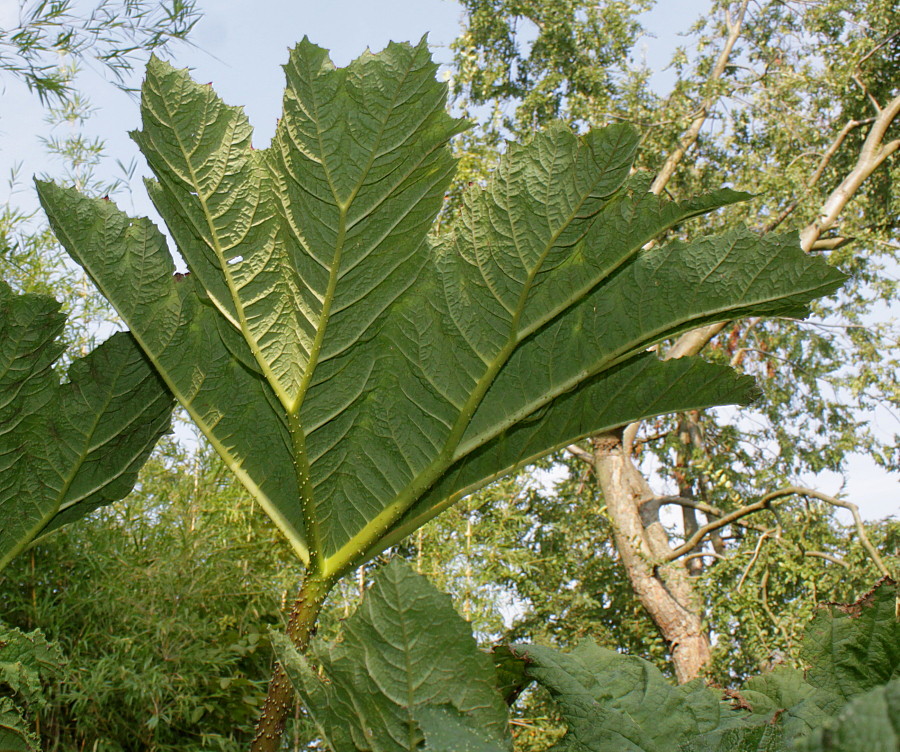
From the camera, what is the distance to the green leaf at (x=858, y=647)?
0.70 m

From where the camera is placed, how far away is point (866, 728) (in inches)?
13.2

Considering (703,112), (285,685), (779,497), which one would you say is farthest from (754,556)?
(285,685)

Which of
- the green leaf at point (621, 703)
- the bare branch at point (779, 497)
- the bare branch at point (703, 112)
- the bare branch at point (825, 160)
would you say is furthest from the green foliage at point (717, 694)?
the bare branch at point (703, 112)

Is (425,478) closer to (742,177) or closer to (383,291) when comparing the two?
(383,291)

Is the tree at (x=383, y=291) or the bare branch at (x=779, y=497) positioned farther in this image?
the bare branch at (x=779, y=497)

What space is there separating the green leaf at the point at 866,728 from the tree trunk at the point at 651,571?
17.3 ft

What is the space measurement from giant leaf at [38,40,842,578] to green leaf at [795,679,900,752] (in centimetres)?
57

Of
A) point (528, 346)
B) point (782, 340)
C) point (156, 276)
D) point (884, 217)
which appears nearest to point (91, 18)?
point (156, 276)

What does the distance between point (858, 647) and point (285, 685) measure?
22.5 inches

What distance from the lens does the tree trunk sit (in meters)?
5.62

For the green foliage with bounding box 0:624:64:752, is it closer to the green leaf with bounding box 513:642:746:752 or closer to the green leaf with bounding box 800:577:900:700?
the green leaf with bounding box 513:642:746:752

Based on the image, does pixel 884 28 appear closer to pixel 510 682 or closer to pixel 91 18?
pixel 91 18

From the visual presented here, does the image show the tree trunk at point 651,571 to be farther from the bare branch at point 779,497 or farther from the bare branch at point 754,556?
the bare branch at point 754,556

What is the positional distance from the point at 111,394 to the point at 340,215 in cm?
38
